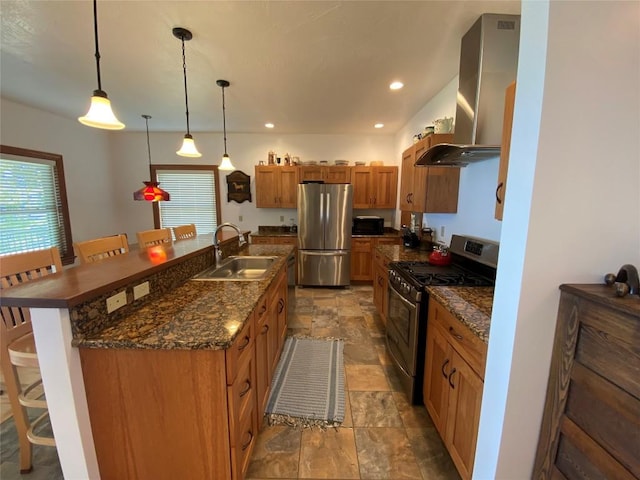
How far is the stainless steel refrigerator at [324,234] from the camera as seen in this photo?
3.93 m

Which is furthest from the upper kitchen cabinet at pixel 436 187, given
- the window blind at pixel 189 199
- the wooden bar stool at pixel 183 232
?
the window blind at pixel 189 199

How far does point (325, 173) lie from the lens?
4.34 metres

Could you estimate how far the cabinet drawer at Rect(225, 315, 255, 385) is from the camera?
1.02 metres

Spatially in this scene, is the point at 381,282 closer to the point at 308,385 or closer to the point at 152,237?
the point at 308,385

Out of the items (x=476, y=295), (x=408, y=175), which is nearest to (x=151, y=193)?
(x=408, y=175)

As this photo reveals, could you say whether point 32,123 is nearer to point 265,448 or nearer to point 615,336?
point 265,448

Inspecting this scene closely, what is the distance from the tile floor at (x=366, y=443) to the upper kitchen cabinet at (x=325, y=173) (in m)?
3.02

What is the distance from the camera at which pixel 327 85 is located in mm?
2658

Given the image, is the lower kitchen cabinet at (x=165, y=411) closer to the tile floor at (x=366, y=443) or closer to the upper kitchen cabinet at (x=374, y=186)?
the tile floor at (x=366, y=443)

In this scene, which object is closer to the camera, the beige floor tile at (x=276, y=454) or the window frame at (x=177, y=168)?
the beige floor tile at (x=276, y=454)

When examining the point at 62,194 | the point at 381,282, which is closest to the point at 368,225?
the point at 381,282

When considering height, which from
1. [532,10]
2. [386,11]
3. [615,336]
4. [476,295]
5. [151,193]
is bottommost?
[476,295]

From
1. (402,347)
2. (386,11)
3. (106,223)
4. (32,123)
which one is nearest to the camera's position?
(386,11)

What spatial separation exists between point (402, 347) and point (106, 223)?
5277 mm
